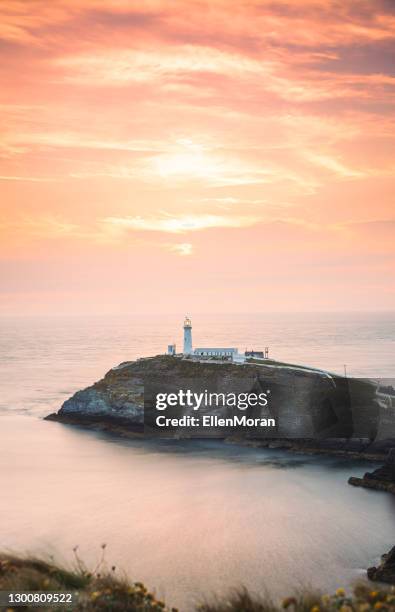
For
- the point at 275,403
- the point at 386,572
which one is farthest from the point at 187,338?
the point at 386,572

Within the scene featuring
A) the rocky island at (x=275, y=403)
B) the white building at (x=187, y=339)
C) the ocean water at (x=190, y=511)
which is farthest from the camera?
the white building at (x=187, y=339)

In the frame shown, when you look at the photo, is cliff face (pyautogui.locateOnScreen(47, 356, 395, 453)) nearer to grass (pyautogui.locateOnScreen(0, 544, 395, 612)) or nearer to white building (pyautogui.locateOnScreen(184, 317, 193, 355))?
white building (pyautogui.locateOnScreen(184, 317, 193, 355))

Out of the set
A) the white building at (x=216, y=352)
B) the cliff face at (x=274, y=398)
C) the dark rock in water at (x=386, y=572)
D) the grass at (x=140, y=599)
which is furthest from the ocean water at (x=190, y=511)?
the white building at (x=216, y=352)

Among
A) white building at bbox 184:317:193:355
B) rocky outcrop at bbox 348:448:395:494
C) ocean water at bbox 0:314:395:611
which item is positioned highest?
white building at bbox 184:317:193:355

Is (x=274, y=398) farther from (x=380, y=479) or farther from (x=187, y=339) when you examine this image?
(x=187, y=339)

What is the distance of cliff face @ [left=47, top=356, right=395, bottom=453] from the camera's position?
5009cm

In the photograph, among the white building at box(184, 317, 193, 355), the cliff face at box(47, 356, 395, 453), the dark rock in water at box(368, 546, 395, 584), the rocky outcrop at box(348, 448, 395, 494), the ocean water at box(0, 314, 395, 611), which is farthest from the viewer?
the white building at box(184, 317, 193, 355)

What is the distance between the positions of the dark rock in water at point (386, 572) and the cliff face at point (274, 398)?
2227cm

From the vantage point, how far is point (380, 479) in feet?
119

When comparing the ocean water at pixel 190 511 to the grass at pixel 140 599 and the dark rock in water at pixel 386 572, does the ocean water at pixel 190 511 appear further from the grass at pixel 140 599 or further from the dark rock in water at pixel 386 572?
the grass at pixel 140 599

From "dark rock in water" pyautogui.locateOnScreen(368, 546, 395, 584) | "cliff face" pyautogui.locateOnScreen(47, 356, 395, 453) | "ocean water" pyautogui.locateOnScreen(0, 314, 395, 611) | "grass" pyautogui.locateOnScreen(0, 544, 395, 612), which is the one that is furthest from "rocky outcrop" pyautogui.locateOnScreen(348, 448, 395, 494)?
"grass" pyautogui.locateOnScreen(0, 544, 395, 612)

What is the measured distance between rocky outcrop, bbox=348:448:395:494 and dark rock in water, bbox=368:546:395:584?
12.1 m

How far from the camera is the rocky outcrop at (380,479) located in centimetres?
3572

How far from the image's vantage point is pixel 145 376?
193ft
